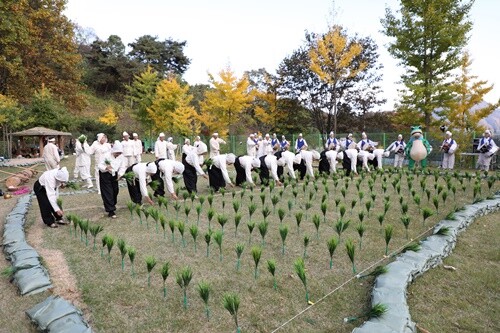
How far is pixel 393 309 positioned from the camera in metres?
2.88

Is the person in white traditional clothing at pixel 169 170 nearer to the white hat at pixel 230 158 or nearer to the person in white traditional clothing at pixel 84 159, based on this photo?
the white hat at pixel 230 158

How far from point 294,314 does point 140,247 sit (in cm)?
275

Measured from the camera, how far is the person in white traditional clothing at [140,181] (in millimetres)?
7297

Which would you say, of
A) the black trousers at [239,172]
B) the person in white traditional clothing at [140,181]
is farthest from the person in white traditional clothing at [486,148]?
the person in white traditional clothing at [140,181]

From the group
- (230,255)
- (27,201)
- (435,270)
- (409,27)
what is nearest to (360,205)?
(435,270)

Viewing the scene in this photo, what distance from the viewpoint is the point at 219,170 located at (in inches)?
386

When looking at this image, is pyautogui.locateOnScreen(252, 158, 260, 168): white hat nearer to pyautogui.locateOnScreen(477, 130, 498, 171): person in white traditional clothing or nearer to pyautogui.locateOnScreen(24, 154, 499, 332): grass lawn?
pyautogui.locateOnScreen(24, 154, 499, 332): grass lawn

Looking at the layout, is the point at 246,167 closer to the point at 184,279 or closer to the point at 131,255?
the point at 131,255

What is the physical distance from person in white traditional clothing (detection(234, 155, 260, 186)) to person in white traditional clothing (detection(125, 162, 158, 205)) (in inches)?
117

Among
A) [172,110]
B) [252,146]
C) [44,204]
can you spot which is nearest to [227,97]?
[172,110]

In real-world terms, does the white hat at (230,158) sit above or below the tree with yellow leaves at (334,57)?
below

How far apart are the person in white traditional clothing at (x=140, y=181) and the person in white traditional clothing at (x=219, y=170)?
2249 millimetres

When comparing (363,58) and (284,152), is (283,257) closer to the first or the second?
(284,152)

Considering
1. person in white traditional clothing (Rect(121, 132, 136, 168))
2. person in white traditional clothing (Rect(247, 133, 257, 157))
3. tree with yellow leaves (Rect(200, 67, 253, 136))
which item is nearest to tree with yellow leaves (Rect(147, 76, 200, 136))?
tree with yellow leaves (Rect(200, 67, 253, 136))
